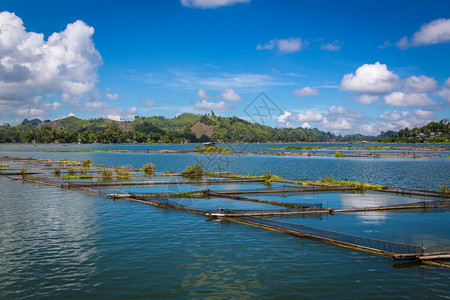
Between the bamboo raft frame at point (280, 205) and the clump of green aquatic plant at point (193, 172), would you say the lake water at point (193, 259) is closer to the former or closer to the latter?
the bamboo raft frame at point (280, 205)

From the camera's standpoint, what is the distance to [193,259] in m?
15.5

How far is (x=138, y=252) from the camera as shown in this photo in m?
16.6

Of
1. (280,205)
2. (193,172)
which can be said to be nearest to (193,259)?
(280,205)

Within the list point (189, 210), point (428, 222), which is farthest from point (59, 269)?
point (428, 222)

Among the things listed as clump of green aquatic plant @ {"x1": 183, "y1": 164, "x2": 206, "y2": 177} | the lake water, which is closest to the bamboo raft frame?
the lake water

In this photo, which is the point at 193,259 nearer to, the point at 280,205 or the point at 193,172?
the point at 280,205

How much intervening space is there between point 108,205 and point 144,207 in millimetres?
3151

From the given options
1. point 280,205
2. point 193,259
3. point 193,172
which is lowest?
point 193,259

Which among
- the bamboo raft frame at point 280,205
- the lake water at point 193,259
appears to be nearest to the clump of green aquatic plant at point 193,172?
the bamboo raft frame at point 280,205

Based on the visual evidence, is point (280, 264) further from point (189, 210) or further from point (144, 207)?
point (144, 207)

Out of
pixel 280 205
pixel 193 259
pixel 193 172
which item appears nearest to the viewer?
pixel 193 259

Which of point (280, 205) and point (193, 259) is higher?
point (280, 205)

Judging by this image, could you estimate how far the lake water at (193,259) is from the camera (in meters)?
12.6

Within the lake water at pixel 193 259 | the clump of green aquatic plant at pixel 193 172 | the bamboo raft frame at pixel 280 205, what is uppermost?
the clump of green aquatic plant at pixel 193 172
